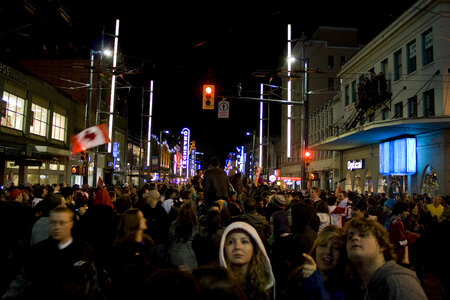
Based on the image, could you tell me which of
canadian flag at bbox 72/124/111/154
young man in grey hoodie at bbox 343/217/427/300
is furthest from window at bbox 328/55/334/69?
young man in grey hoodie at bbox 343/217/427/300

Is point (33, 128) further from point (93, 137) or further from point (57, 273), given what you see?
point (57, 273)

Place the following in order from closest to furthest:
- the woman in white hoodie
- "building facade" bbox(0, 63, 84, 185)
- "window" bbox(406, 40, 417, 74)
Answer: the woman in white hoodie → "window" bbox(406, 40, 417, 74) → "building facade" bbox(0, 63, 84, 185)

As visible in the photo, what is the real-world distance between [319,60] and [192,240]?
56385 mm

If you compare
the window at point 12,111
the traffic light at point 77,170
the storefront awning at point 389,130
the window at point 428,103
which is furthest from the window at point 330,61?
the traffic light at point 77,170

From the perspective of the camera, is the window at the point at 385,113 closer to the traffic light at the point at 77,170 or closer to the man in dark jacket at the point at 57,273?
the traffic light at the point at 77,170

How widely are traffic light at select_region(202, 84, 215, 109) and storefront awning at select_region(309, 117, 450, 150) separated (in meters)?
11.5

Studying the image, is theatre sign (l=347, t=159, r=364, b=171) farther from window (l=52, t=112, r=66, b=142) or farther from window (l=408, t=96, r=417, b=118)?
window (l=52, t=112, r=66, b=142)

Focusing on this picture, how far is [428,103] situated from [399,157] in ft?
14.1

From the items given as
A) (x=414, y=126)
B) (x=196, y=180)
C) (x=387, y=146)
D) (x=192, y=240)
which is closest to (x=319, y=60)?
(x=387, y=146)

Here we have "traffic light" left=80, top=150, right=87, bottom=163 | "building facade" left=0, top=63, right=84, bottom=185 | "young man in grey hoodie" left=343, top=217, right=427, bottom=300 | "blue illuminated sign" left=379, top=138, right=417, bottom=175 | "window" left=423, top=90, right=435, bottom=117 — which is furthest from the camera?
"building facade" left=0, top=63, right=84, bottom=185

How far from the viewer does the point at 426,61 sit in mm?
25359

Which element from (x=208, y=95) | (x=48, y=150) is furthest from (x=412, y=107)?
(x=48, y=150)

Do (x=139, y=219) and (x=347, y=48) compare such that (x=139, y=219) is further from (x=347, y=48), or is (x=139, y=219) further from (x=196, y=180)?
(x=347, y=48)

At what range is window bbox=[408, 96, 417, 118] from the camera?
26.8 m
